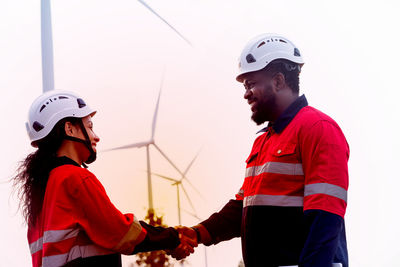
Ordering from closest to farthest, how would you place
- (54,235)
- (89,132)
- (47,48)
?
(54,235) < (89,132) < (47,48)

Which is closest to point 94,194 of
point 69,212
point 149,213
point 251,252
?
point 69,212

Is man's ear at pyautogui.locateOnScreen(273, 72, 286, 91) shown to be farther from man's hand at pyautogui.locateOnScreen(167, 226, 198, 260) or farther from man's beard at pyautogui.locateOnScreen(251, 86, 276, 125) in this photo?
man's hand at pyautogui.locateOnScreen(167, 226, 198, 260)

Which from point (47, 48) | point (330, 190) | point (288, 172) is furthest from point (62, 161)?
point (47, 48)

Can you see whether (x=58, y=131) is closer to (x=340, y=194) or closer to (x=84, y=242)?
(x=84, y=242)

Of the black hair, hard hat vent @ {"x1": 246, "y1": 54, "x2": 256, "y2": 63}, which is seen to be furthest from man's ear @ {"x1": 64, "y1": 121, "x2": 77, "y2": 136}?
the black hair

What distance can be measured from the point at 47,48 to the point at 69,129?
14.0ft

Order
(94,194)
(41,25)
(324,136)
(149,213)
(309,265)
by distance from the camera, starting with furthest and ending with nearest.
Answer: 1. (149,213)
2. (41,25)
3. (94,194)
4. (324,136)
5. (309,265)

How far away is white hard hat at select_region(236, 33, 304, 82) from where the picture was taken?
199 inches

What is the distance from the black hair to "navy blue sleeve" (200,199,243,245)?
1.69 meters

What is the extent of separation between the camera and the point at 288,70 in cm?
502

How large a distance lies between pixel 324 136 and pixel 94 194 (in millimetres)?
2291

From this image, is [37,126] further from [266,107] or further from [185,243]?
[266,107]

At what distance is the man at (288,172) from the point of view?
391 centimetres

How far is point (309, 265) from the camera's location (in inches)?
150
